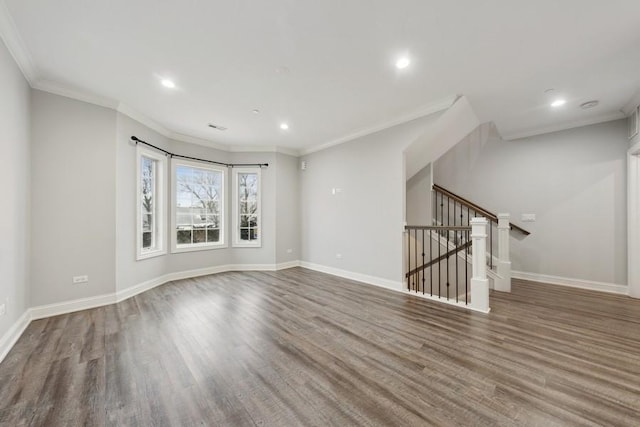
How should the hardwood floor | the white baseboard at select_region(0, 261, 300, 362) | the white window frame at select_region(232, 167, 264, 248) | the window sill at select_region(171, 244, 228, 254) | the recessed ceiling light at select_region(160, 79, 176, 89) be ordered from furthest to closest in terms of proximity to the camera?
the white window frame at select_region(232, 167, 264, 248), the window sill at select_region(171, 244, 228, 254), the recessed ceiling light at select_region(160, 79, 176, 89), the white baseboard at select_region(0, 261, 300, 362), the hardwood floor

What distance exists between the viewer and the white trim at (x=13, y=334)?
7.34ft

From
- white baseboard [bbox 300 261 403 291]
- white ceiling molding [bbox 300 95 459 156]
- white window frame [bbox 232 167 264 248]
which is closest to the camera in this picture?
white ceiling molding [bbox 300 95 459 156]

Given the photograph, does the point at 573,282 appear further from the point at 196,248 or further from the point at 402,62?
the point at 196,248

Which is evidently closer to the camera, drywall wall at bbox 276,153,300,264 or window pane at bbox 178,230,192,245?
window pane at bbox 178,230,192,245

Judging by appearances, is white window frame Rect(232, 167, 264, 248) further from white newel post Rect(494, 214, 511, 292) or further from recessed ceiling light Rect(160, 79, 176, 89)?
white newel post Rect(494, 214, 511, 292)

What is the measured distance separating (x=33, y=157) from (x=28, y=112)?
51cm

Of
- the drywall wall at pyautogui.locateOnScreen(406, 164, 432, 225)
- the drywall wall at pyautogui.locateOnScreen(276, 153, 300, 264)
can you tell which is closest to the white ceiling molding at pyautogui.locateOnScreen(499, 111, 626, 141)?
the drywall wall at pyautogui.locateOnScreen(406, 164, 432, 225)

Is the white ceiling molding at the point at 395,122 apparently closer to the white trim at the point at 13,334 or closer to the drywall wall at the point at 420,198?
the drywall wall at the point at 420,198

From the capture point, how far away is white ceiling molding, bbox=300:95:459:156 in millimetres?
3447

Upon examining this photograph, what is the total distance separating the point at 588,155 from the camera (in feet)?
13.8

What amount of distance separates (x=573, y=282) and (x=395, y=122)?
4142mm

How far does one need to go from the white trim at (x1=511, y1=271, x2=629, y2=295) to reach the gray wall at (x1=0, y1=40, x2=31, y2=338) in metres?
7.30

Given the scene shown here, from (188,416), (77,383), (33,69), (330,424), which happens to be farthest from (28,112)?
(330,424)

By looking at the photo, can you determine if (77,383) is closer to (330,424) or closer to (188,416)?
(188,416)
